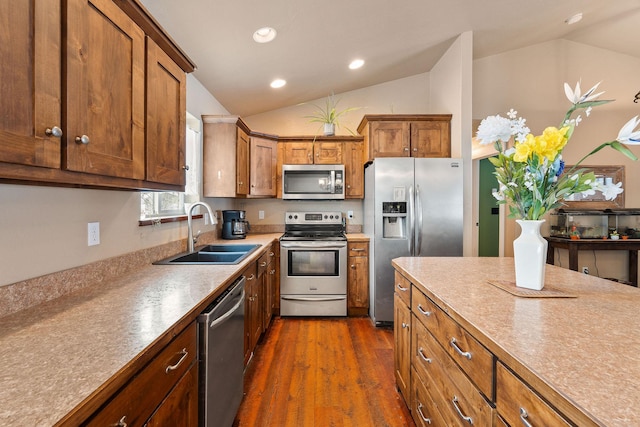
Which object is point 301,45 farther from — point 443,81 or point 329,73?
point 443,81

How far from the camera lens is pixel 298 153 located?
3.75 metres

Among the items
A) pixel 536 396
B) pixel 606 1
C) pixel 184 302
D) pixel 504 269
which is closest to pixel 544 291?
pixel 504 269

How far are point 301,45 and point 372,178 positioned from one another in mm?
1445

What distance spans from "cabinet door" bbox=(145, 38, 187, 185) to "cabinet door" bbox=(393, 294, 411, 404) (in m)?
1.49

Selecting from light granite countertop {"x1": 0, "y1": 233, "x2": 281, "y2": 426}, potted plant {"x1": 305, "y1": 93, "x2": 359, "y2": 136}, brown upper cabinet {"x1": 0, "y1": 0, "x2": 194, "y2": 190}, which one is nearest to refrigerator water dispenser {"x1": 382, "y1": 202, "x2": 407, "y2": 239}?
potted plant {"x1": 305, "y1": 93, "x2": 359, "y2": 136}

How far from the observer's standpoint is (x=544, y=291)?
1.24 m

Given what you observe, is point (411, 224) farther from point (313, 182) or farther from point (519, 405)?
point (519, 405)

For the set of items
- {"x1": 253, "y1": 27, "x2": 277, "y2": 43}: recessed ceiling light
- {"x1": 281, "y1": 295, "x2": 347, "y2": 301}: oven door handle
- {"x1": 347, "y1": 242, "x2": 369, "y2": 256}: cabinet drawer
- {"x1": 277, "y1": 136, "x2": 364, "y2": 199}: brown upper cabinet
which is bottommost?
{"x1": 281, "y1": 295, "x2": 347, "y2": 301}: oven door handle

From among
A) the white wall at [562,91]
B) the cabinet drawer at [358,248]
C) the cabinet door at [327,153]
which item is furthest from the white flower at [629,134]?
the white wall at [562,91]

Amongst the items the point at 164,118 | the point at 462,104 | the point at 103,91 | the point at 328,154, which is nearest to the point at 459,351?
the point at 103,91

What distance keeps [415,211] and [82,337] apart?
109 inches

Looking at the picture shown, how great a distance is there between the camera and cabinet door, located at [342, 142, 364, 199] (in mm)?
3754

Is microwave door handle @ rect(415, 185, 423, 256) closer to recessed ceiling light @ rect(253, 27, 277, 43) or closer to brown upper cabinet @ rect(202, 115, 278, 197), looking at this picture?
brown upper cabinet @ rect(202, 115, 278, 197)

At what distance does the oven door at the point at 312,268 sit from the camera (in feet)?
11.0
